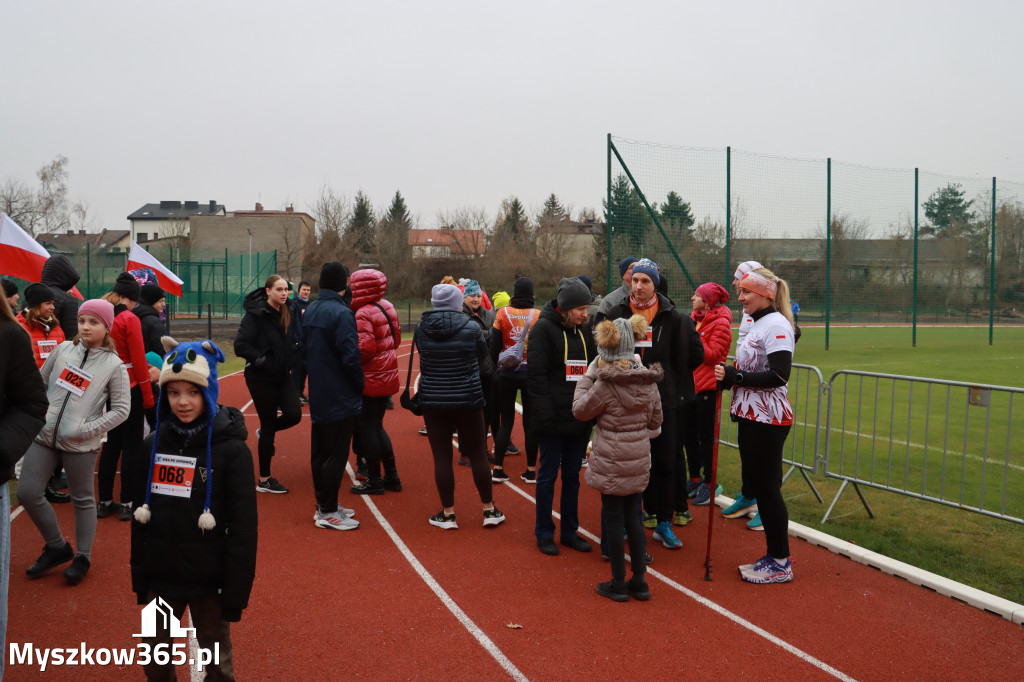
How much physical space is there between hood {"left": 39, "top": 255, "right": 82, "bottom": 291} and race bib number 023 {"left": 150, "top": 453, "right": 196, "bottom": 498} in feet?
15.3

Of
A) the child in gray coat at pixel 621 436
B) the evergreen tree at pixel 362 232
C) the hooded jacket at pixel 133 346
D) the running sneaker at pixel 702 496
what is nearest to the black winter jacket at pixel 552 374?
the child in gray coat at pixel 621 436

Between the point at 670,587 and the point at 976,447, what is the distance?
623 centimetres

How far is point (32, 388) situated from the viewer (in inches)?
120

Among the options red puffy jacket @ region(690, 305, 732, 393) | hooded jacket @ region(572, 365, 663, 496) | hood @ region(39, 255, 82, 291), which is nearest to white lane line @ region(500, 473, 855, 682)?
hooded jacket @ region(572, 365, 663, 496)

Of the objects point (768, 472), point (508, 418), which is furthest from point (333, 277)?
point (768, 472)

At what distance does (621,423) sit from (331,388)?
8.08ft

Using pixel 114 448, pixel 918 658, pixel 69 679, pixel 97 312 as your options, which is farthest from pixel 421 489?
pixel 918 658

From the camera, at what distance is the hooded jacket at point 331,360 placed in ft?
19.8

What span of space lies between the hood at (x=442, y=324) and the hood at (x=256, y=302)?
208 centimetres

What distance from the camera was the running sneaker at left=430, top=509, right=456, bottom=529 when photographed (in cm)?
617

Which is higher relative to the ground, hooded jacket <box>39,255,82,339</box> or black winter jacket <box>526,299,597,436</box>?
hooded jacket <box>39,255,82,339</box>

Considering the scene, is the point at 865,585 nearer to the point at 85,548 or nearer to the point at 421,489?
the point at 421,489

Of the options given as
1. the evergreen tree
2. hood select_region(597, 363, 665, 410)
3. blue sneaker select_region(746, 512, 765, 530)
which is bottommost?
blue sneaker select_region(746, 512, 765, 530)

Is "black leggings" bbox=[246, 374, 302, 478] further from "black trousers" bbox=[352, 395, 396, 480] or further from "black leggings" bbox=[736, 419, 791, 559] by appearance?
"black leggings" bbox=[736, 419, 791, 559]
